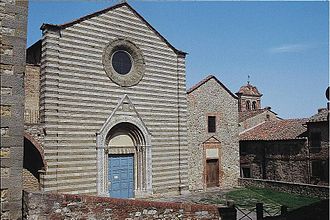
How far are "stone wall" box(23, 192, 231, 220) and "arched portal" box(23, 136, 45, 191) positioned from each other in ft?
19.0

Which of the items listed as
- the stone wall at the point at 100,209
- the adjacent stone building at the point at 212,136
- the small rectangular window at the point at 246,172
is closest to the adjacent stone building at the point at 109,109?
the adjacent stone building at the point at 212,136

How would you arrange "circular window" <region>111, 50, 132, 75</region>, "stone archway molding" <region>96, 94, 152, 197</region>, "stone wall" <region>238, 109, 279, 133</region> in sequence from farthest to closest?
"stone wall" <region>238, 109, 279, 133</region> → "circular window" <region>111, 50, 132, 75</region> → "stone archway molding" <region>96, 94, 152, 197</region>

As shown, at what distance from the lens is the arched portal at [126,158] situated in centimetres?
1631

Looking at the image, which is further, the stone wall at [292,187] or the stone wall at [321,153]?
the stone wall at [321,153]

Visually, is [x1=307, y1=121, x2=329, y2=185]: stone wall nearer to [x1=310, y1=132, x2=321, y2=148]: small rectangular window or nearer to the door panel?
[x1=310, y1=132, x2=321, y2=148]: small rectangular window

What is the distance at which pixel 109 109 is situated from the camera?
16.4 m

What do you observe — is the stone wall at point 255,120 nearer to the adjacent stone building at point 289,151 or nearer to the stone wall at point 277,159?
the adjacent stone building at point 289,151

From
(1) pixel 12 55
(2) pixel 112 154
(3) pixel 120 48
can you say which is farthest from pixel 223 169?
(1) pixel 12 55

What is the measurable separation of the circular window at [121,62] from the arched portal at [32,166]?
5.50m

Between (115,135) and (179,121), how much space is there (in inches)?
159

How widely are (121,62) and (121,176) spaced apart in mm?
5649

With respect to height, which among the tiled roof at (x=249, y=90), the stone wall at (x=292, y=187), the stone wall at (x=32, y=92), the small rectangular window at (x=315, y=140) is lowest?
the stone wall at (x=292, y=187)

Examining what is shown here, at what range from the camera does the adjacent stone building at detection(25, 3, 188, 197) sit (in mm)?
14641

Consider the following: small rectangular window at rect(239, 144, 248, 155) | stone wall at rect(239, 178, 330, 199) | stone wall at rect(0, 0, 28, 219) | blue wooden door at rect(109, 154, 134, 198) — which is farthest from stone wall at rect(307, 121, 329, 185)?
stone wall at rect(0, 0, 28, 219)
